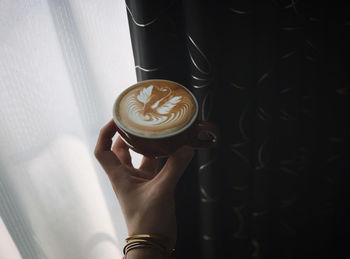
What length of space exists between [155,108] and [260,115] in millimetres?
283

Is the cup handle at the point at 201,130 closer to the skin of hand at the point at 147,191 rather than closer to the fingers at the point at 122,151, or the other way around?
the skin of hand at the point at 147,191

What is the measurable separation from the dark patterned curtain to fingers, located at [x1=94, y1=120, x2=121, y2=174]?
0.15 meters

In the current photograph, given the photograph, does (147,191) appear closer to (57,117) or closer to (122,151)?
(122,151)

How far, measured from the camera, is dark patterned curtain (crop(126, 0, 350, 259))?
2.21 feet

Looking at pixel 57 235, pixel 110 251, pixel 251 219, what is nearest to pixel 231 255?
pixel 251 219

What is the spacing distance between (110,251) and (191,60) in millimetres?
712

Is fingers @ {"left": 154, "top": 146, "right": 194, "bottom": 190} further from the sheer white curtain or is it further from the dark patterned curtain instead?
the sheer white curtain

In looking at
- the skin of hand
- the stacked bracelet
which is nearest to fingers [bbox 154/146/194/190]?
the skin of hand

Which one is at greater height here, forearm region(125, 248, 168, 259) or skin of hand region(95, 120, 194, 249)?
skin of hand region(95, 120, 194, 249)

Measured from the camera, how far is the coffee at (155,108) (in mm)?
642

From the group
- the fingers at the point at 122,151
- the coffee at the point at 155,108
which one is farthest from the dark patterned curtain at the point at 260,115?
the fingers at the point at 122,151

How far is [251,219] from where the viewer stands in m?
1.04

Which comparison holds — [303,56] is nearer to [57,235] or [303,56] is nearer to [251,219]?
[251,219]

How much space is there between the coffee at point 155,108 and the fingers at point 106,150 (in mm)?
72
